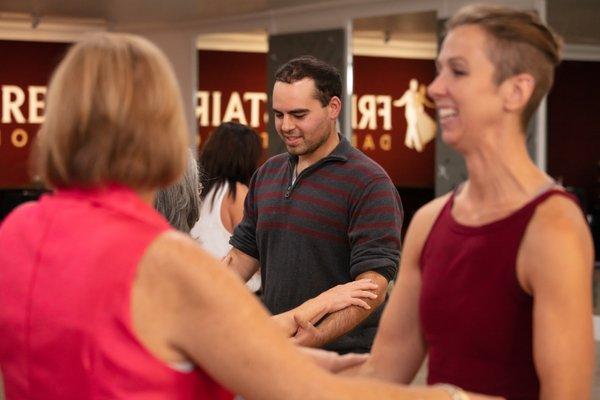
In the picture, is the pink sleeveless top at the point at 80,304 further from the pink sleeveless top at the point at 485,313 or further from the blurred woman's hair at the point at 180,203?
the blurred woman's hair at the point at 180,203

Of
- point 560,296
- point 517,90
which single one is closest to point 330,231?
point 517,90

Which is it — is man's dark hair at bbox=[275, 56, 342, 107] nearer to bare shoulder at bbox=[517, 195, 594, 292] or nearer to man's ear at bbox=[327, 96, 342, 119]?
man's ear at bbox=[327, 96, 342, 119]

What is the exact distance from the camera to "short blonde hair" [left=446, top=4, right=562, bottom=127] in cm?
190

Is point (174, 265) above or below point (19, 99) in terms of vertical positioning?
above

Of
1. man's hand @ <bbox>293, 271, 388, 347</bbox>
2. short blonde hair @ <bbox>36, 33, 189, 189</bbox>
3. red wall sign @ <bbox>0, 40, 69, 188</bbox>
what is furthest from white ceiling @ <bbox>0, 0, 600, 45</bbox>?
short blonde hair @ <bbox>36, 33, 189, 189</bbox>

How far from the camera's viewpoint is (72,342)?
1.56m

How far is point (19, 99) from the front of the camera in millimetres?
14453

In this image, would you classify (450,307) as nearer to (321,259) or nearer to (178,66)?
(321,259)

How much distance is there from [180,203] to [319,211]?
502 mm

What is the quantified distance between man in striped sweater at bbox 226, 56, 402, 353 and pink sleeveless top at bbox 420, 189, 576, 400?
121 cm

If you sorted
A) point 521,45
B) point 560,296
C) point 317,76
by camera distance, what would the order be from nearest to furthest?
point 560,296, point 521,45, point 317,76

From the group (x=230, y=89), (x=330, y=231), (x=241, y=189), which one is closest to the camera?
(x=330, y=231)

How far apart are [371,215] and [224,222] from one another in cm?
172

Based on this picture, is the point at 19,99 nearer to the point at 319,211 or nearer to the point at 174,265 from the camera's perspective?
the point at 319,211
